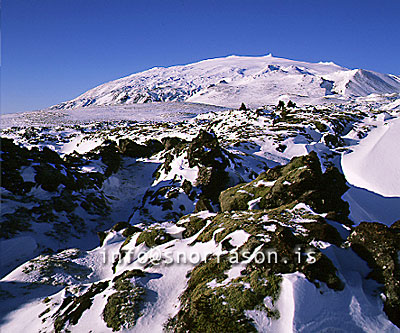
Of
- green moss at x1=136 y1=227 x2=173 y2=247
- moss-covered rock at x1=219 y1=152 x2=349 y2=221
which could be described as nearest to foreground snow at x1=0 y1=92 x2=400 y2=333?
green moss at x1=136 y1=227 x2=173 y2=247

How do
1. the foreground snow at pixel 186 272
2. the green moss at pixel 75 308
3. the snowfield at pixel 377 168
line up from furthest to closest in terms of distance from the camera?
the snowfield at pixel 377 168, the green moss at pixel 75 308, the foreground snow at pixel 186 272

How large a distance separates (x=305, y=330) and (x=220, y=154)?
17491 millimetres

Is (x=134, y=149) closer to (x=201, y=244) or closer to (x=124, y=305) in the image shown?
(x=201, y=244)

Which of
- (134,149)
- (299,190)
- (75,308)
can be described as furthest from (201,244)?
(134,149)

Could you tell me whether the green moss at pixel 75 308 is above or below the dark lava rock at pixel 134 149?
below

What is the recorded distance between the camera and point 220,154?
21.6 metres

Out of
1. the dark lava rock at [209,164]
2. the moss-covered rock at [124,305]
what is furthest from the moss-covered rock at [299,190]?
the moss-covered rock at [124,305]

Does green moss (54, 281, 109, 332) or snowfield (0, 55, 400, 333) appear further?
green moss (54, 281, 109, 332)

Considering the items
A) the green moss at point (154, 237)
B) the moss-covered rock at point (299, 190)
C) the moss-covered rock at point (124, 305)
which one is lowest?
the green moss at point (154, 237)

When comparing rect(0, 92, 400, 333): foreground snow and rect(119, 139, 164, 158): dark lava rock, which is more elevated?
rect(119, 139, 164, 158): dark lava rock

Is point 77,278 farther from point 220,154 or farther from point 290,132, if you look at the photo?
point 290,132

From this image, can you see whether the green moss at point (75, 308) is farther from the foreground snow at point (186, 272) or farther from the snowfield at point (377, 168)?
the snowfield at point (377, 168)

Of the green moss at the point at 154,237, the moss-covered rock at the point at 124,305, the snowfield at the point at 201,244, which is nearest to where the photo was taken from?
the snowfield at the point at 201,244

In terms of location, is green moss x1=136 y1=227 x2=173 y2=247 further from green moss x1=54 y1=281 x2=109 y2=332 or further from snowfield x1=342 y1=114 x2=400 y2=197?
snowfield x1=342 y1=114 x2=400 y2=197
